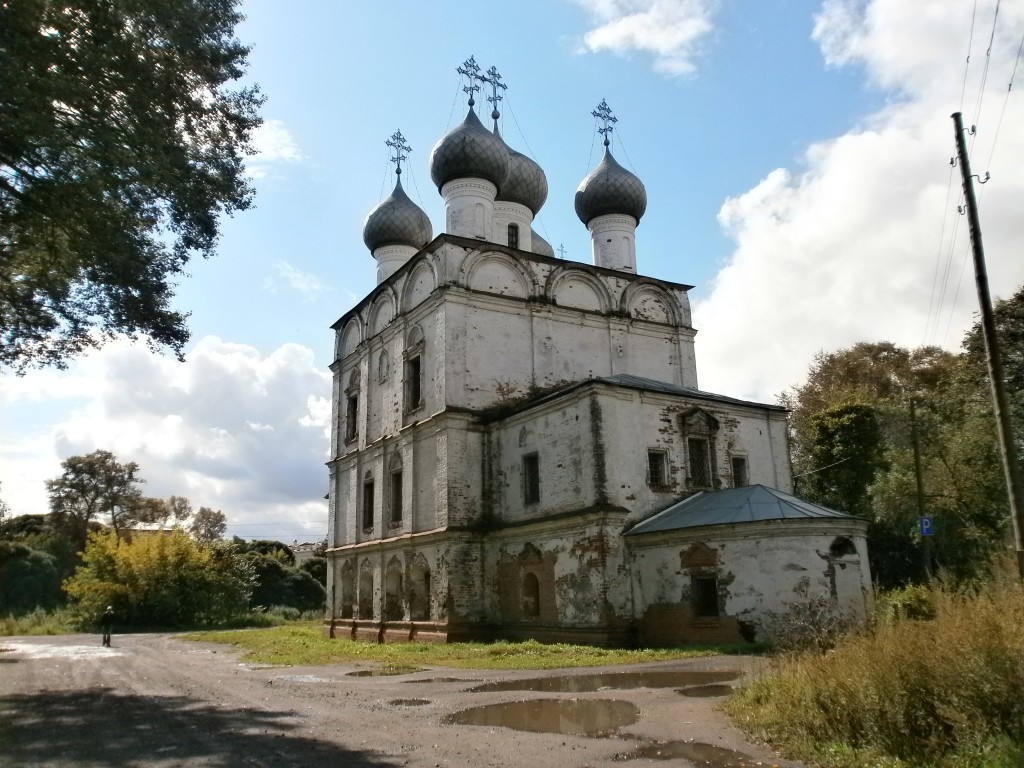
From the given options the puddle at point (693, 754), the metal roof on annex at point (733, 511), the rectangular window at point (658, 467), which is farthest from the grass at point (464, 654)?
the puddle at point (693, 754)

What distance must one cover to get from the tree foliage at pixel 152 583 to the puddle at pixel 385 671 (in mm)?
20047

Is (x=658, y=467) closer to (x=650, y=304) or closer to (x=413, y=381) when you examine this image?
(x=650, y=304)

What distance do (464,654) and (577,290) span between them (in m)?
11.7

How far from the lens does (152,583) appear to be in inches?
1227

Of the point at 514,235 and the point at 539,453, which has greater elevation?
the point at 514,235

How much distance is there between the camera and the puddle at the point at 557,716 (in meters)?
8.31

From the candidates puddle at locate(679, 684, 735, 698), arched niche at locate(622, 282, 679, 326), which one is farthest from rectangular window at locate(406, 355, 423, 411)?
puddle at locate(679, 684, 735, 698)

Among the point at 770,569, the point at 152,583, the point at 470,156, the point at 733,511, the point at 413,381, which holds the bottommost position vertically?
the point at 770,569

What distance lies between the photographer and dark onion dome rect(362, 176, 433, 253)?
93.4 ft

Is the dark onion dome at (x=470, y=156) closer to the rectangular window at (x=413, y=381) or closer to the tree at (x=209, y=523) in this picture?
the rectangular window at (x=413, y=381)

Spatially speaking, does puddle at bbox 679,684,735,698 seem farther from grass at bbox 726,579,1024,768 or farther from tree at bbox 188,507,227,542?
tree at bbox 188,507,227,542

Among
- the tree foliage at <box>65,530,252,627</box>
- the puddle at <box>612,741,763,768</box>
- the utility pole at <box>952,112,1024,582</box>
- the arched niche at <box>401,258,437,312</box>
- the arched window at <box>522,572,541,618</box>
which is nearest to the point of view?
the puddle at <box>612,741,763,768</box>

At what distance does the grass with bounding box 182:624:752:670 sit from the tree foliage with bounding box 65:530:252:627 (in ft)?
36.8

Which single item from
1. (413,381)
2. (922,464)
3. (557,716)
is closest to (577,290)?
(413,381)
